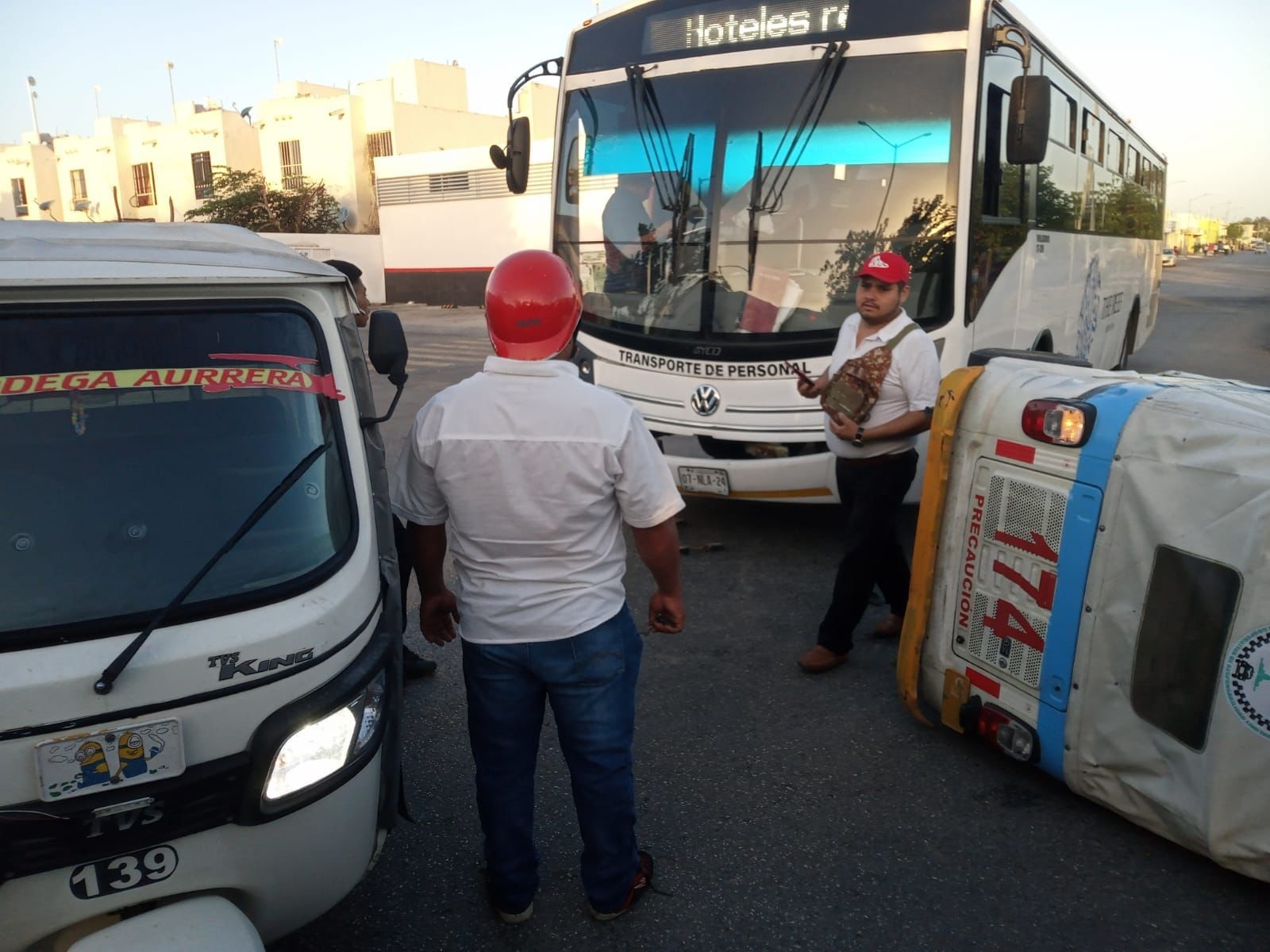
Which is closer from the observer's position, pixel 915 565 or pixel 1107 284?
pixel 915 565

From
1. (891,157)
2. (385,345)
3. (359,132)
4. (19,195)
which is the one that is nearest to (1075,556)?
(385,345)

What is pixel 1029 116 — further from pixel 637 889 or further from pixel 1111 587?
pixel 637 889

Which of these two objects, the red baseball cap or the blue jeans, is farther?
the red baseball cap

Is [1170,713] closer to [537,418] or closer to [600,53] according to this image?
[537,418]

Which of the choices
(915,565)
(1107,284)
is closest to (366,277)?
(1107,284)

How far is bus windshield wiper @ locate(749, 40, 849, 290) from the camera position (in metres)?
5.90

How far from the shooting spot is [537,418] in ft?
7.86

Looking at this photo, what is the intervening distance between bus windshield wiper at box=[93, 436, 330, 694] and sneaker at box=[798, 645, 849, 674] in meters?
2.69

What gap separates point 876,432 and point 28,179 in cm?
6819

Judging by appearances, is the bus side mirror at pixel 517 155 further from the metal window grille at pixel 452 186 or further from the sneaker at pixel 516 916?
the metal window grille at pixel 452 186

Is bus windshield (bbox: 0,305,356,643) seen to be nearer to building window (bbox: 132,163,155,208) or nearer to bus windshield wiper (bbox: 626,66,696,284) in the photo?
bus windshield wiper (bbox: 626,66,696,284)

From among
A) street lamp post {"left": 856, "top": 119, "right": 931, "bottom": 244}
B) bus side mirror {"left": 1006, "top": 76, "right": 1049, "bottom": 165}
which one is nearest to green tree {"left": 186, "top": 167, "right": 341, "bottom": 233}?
street lamp post {"left": 856, "top": 119, "right": 931, "bottom": 244}

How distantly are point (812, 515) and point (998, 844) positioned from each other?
160 inches

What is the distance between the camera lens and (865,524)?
4277mm
